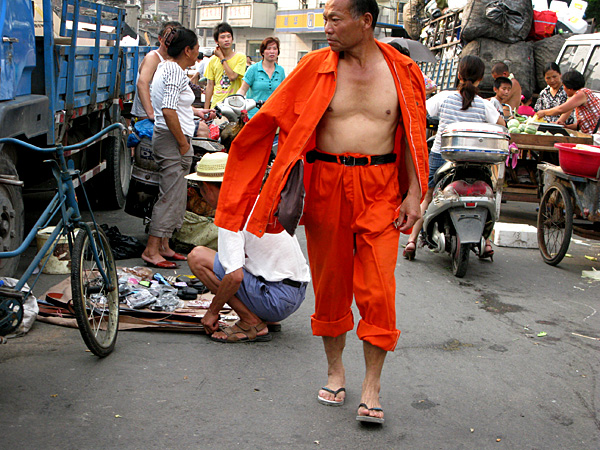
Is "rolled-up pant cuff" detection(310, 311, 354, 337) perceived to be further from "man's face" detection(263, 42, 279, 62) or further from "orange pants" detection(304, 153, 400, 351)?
"man's face" detection(263, 42, 279, 62)

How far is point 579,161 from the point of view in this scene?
21.2 ft

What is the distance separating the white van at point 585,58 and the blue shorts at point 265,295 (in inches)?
315

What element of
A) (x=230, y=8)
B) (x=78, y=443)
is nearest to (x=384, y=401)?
(x=78, y=443)

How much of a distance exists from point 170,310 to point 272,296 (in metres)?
0.86

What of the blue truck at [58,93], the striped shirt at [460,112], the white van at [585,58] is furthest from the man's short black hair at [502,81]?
the blue truck at [58,93]

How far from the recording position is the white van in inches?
432

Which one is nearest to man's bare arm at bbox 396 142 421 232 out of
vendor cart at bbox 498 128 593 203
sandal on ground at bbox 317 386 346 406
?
sandal on ground at bbox 317 386 346 406

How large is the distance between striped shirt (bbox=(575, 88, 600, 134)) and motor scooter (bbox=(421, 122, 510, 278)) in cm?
311

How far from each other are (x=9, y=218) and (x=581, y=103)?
23.3 ft

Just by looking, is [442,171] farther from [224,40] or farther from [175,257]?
[224,40]

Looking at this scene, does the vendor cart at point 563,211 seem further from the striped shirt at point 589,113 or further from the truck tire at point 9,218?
the truck tire at point 9,218

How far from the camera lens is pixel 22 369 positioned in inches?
153

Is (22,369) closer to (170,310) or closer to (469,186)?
(170,310)

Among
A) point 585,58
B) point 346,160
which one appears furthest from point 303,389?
point 585,58
